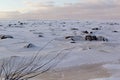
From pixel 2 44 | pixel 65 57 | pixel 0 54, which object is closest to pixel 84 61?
pixel 65 57

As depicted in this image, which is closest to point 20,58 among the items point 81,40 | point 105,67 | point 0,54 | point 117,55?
point 0,54

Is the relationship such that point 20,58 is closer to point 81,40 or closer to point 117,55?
point 117,55

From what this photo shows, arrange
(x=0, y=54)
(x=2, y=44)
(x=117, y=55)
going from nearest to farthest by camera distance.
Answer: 1. (x=0, y=54)
2. (x=117, y=55)
3. (x=2, y=44)

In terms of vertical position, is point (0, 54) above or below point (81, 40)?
above

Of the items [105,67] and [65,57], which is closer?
[105,67]

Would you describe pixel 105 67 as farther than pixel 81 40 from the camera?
No

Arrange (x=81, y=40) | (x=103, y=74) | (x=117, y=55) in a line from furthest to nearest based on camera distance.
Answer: (x=81, y=40) → (x=117, y=55) → (x=103, y=74)

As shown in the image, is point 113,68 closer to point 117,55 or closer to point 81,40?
point 117,55

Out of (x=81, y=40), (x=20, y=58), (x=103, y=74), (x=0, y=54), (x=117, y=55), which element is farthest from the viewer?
(x=81, y=40)

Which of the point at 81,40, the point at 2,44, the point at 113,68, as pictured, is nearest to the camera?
the point at 113,68
